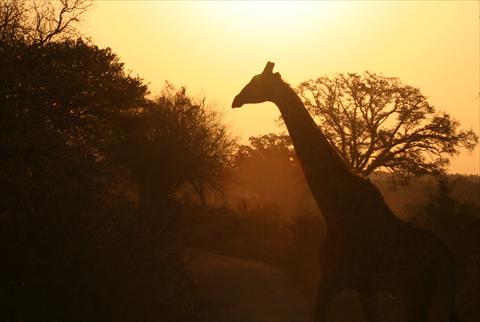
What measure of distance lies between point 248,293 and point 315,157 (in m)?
8.38

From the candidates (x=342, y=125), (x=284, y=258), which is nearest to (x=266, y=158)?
(x=342, y=125)

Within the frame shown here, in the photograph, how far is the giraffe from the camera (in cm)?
752

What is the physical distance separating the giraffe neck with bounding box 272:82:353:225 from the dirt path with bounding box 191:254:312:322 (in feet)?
12.6

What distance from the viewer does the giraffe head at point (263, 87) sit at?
380 inches

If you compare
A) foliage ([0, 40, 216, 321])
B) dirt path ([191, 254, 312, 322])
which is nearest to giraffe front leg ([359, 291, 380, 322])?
foliage ([0, 40, 216, 321])

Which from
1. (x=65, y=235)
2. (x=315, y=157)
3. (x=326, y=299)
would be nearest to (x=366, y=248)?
(x=326, y=299)

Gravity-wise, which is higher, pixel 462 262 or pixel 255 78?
pixel 255 78

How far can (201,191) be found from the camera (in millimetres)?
40750

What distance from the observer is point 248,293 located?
658 inches

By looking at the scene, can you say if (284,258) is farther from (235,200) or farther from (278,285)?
(235,200)

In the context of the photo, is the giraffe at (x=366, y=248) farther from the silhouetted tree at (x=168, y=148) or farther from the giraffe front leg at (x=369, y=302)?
the silhouetted tree at (x=168, y=148)

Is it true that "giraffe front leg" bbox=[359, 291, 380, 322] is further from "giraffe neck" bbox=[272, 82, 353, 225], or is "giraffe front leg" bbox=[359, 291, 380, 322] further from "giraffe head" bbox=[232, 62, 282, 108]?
"giraffe head" bbox=[232, 62, 282, 108]

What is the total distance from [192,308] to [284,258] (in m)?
12.3

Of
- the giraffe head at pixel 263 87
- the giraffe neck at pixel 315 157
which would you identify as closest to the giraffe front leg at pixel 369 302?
the giraffe neck at pixel 315 157
